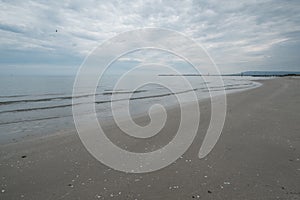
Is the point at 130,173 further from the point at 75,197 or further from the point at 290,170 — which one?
the point at 290,170

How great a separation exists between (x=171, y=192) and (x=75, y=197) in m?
1.63

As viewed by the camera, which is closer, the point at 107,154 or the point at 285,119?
the point at 107,154

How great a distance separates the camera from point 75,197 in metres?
3.23

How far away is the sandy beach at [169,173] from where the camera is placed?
331cm

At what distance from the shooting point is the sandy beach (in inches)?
130

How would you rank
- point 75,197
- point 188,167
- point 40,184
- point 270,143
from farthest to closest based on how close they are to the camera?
point 270,143
point 188,167
point 40,184
point 75,197

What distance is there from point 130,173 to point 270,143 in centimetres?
423

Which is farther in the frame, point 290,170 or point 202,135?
point 202,135

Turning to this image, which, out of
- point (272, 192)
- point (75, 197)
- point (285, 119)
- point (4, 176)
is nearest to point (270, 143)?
point (272, 192)

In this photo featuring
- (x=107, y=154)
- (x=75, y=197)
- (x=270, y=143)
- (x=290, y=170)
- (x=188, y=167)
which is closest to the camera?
(x=75, y=197)

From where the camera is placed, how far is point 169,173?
13.2ft

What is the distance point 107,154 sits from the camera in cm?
517

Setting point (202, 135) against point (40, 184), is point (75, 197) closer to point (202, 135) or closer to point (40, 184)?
point (40, 184)

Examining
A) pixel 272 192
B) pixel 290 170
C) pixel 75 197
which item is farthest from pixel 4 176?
pixel 290 170
